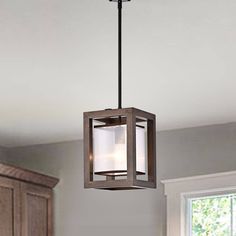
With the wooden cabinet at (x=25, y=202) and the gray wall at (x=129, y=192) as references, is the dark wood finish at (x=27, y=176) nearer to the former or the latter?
the wooden cabinet at (x=25, y=202)

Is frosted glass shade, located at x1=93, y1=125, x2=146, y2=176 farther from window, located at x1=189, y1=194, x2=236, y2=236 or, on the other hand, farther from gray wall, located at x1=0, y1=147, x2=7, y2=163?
gray wall, located at x1=0, y1=147, x2=7, y2=163

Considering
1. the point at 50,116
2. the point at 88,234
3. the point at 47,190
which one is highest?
the point at 50,116

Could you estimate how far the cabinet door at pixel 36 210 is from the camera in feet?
16.6

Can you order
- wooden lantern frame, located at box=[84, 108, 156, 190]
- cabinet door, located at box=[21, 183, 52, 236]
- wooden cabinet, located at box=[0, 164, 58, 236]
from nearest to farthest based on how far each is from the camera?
wooden lantern frame, located at box=[84, 108, 156, 190], wooden cabinet, located at box=[0, 164, 58, 236], cabinet door, located at box=[21, 183, 52, 236]

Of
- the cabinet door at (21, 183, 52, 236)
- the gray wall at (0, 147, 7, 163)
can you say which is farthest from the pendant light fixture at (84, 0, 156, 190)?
the gray wall at (0, 147, 7, 163)

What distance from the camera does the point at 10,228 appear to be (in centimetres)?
489

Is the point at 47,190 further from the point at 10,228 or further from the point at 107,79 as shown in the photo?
the point at 107,79

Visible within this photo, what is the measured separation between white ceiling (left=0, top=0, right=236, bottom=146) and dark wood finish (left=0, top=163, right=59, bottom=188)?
0.33 m

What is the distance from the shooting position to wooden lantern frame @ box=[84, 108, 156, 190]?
2326 mm

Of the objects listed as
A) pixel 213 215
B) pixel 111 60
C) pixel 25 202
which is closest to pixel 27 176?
pixel 25 202

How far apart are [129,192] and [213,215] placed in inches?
27.6

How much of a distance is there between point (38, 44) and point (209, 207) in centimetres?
240

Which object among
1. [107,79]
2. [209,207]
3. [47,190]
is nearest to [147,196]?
[209,207]

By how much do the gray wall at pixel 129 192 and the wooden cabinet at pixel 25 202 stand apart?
0.12 meters
